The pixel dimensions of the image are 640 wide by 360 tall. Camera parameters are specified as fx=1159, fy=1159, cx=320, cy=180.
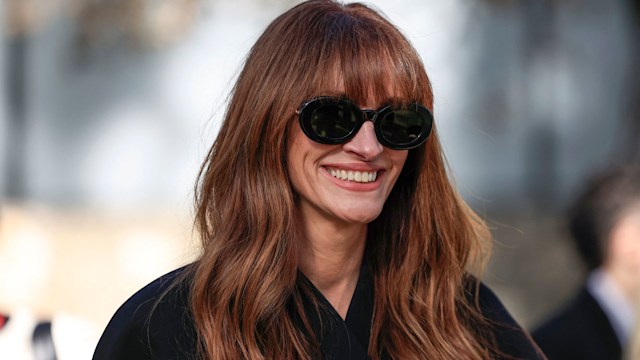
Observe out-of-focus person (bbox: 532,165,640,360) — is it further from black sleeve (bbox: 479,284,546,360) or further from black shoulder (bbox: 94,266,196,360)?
black shoulder (bbox: 94,266,196,360)

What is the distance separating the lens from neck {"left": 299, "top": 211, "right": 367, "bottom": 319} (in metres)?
2.78

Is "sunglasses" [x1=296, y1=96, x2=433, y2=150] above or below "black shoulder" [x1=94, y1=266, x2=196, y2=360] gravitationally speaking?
above

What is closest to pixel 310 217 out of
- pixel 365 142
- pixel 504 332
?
pixel 365 142

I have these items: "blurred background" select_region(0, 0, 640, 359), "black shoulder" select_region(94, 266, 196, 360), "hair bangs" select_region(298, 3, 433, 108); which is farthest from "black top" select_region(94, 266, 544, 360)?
"blurred background" select_region(0, 0, 640, 359)

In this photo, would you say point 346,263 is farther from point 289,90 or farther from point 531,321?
point 531,321

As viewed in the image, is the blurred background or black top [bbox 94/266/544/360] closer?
black top [bbox 94/266/544/360]

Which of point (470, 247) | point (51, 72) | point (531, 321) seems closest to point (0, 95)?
point (51, 72)

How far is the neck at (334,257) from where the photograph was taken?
278 centimetres

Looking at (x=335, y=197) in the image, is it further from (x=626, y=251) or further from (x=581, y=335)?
(x=626, y=251)

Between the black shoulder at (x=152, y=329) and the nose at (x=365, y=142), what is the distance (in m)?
0.51

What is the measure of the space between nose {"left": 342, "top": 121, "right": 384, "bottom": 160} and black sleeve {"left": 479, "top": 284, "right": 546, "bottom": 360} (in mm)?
589

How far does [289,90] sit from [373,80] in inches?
7.6

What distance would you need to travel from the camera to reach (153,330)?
2619 millimetres

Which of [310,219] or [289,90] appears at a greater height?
[289,90]
